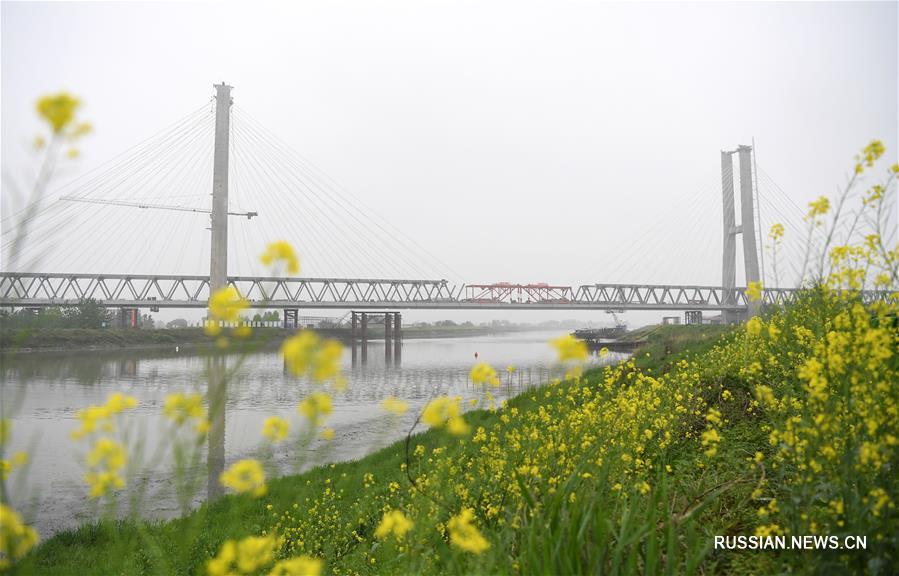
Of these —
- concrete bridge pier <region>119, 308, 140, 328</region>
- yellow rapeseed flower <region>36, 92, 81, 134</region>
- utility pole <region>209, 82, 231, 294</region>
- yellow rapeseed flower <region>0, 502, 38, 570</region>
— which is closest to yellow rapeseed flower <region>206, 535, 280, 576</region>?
yellow rapeseed flower <region>0, 502, 38, 570</region>

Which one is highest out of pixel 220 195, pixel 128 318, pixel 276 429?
pixel 220 195

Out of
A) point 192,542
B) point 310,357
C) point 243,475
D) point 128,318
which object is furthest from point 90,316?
point 310,357

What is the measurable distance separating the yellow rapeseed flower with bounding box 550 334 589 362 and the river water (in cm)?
26

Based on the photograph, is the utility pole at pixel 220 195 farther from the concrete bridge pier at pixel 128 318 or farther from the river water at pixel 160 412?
the concrete bridge pier at pixel 128 318

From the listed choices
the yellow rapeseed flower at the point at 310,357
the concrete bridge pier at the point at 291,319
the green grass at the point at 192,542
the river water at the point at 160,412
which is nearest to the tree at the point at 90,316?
the river water at the point at 160,412

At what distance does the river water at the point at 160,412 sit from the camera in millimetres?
2225

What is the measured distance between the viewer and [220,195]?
18500 mm

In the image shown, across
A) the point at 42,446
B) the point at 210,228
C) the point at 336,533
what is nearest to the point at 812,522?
the point at 336,533

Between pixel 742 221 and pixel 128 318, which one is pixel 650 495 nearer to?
pixel 742 221

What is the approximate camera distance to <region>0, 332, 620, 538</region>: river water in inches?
87.6

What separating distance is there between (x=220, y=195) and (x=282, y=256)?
1868 cm

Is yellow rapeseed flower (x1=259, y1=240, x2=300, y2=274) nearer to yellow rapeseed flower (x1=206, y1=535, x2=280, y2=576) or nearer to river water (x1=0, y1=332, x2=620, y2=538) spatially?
river water (x1=0, y1=332, x2=620, y2=538)

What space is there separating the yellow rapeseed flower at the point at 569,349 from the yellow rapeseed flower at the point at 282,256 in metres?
1.25

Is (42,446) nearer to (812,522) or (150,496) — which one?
(150,496)
